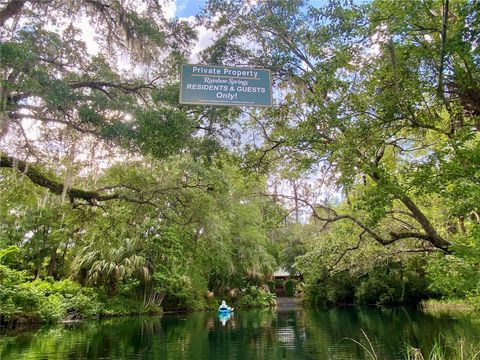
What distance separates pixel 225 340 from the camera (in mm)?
12781

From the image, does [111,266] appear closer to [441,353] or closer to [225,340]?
[225,340]

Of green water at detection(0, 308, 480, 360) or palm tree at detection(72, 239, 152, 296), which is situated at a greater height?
palm tree at detection(72, 239, 152, 296)

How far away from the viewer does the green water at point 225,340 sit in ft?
32.1

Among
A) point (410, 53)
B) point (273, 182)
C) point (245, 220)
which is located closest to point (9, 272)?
point (273, 182)

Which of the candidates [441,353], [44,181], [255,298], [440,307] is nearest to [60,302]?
[44,181]

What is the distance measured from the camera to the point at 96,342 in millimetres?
11680

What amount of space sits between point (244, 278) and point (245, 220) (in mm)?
5129

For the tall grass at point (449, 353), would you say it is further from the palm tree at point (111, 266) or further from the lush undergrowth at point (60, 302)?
the palm tree at point (111, 266)

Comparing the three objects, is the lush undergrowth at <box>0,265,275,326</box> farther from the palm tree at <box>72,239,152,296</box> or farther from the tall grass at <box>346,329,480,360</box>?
the tall grass at <box>346,329,480,360</box>

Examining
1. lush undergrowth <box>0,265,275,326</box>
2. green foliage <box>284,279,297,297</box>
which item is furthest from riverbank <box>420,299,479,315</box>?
green foliage <box>284,279,297,297</box>

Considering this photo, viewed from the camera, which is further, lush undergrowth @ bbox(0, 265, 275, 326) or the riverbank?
the riverbank

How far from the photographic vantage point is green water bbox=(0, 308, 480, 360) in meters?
9.80

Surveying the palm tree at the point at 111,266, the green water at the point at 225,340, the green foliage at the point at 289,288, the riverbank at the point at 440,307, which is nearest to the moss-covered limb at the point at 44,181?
the green water at the point at 225,340

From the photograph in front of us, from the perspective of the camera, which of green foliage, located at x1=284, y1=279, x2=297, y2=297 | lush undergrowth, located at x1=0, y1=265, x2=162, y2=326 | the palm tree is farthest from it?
green foliage, located at x1=284, y1=279, x2=297, y2=297
